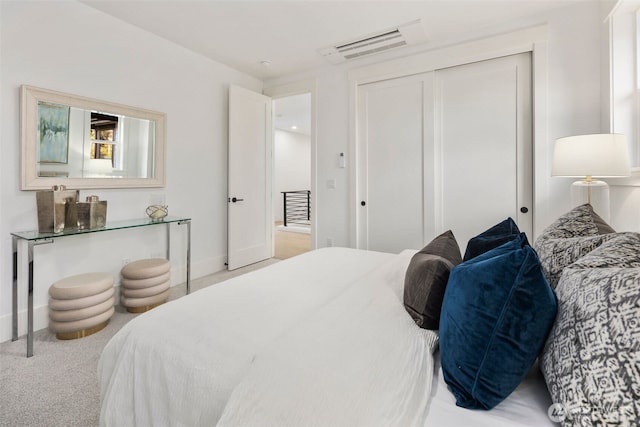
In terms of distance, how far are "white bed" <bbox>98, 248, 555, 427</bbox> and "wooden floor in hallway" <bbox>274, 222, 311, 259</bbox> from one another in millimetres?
3487

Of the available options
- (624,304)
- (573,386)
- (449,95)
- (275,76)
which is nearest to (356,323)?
(573,386)

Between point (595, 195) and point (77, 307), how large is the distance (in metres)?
4.05

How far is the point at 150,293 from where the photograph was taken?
2.71 meters

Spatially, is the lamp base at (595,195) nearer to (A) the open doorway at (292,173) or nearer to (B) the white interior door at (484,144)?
(B) the white interior door at (484,144)

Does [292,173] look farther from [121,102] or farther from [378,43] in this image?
[121,102]

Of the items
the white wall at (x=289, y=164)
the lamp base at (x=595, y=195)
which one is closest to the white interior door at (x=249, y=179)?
the lamp base at (x=595, y=195)

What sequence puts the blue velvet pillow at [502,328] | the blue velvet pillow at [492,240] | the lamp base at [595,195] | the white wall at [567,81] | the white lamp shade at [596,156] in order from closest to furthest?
the blue velvet pillow at [502,328] < the blue velvet pillow at [492,240] < the white lamp shade at [596,156] < the lamp base at [595,195] < the white wall at [567,81]

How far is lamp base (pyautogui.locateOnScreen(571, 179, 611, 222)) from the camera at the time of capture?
213 cm

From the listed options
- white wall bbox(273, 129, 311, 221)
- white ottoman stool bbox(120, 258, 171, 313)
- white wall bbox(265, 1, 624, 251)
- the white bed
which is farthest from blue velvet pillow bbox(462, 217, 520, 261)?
white wall bbox(273, 129, 311, 221)

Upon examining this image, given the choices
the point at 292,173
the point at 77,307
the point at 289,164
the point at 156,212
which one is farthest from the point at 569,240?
the point at 292,173

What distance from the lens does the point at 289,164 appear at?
978 centimetres

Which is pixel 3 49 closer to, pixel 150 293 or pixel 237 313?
pixel 150 293

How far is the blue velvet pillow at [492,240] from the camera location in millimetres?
1336

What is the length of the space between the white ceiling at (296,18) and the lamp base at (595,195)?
1.59 meters
